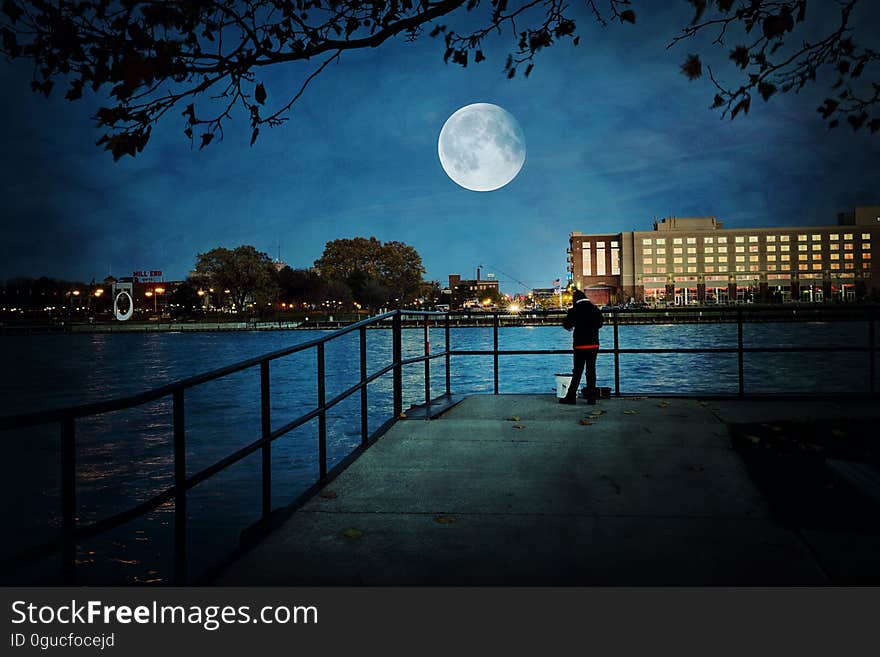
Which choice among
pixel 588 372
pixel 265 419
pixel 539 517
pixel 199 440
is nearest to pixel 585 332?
pixel 588 372

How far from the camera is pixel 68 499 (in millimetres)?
2928

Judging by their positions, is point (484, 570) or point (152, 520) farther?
point (152, 520)

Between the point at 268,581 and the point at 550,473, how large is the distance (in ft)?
9.55

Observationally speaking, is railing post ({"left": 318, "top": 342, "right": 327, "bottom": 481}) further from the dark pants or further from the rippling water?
the dark pants

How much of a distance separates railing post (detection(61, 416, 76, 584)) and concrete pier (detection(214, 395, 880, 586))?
85 cm

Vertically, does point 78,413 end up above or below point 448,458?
above

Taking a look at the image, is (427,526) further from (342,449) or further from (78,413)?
(342,449)

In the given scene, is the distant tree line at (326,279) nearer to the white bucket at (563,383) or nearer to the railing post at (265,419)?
the white bucket at (563,383)

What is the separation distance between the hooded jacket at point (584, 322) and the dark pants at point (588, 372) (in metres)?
0.12

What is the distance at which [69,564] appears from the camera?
9.75 ft

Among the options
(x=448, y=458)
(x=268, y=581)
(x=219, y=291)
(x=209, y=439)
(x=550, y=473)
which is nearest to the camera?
(x=268, y=581)

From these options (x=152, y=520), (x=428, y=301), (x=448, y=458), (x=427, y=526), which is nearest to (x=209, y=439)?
(x=152, y=520)

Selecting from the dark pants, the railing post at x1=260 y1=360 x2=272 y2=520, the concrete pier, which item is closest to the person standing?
the dark pants

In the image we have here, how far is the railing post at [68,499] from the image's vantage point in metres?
2.86
